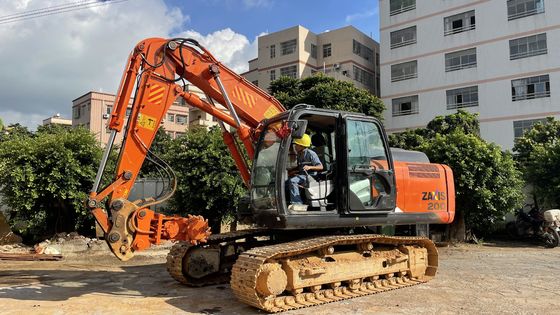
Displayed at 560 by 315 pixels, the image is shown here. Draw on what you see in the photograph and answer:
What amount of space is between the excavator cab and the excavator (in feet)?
0.05

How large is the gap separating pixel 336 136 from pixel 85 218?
9880mm

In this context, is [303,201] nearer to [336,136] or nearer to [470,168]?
[336,136]

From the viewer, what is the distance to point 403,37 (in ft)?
126

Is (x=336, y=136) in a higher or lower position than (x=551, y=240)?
higher

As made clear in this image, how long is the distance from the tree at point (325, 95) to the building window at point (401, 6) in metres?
12.0

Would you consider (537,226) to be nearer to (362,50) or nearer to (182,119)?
(362,50)

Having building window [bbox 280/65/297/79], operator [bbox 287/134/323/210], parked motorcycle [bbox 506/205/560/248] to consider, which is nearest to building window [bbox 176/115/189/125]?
building window [bbox 280/65/297/79]

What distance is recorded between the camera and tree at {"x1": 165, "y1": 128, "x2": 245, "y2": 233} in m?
13.2

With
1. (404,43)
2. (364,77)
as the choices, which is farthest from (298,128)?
(364,77)

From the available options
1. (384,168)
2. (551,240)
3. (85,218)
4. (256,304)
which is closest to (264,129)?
(384,168)

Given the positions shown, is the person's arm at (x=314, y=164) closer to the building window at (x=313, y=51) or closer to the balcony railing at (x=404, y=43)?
the balcony railing at (x=404, y=43)

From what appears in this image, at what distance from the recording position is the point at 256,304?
5965 mm

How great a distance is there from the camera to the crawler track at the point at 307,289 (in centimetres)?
598

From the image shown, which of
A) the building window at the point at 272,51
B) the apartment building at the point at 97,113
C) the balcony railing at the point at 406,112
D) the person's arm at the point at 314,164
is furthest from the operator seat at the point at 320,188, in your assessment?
the apartment building at the point at 97,113
